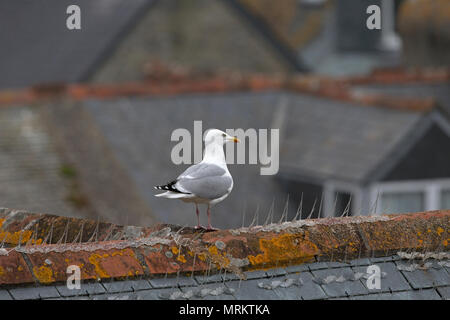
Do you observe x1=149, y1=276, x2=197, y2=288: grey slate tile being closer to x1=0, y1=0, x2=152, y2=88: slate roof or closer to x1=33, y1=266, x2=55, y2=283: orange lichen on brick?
x1=33, y1=266, x2=55, y2=283: orange lichen on brick

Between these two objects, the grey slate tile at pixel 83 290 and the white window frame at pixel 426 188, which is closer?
the grey slate tile at pixel 83 290

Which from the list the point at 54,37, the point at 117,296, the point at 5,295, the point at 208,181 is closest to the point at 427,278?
the point at 208,181

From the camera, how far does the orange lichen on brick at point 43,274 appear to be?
7828 mm

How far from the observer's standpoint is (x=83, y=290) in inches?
310

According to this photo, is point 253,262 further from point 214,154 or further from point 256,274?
point 214,154

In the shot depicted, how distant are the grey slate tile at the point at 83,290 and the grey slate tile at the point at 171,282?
0.36 meters

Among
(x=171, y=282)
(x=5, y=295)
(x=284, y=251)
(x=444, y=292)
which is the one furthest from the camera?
(x=284, y=251)

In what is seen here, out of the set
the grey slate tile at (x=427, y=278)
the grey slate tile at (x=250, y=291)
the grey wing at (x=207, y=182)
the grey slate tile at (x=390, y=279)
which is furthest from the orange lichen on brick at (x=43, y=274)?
the grey slate tile at (x=427, y=278)

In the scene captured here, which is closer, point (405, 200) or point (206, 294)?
point (206, 294)

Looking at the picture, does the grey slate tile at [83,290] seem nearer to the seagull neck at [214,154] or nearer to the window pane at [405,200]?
the seagull neck at [214,154]

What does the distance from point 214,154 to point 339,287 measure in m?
1.60

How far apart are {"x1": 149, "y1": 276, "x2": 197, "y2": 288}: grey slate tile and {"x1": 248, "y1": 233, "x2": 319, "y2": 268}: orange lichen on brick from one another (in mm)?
509

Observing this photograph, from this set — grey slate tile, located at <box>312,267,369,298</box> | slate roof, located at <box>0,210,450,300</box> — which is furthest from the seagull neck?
grey slate tile, located at <box>312,267,369,298</box>
